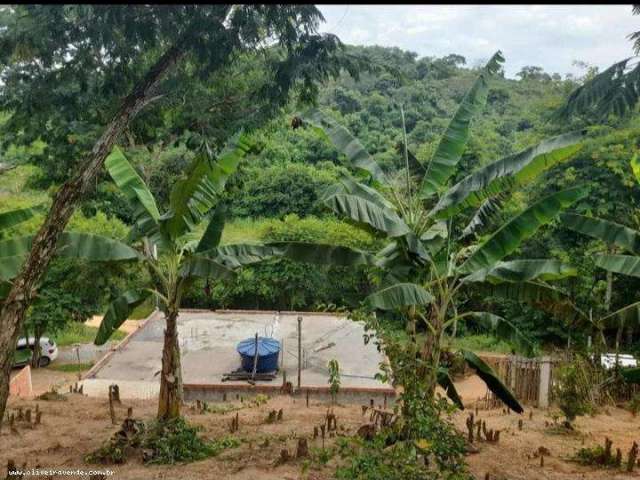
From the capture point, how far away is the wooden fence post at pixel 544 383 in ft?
33.4

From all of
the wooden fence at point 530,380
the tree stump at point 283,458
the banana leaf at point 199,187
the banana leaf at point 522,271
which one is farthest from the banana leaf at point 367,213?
the wooden fence at point 530,380

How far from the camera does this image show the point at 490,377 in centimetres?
664

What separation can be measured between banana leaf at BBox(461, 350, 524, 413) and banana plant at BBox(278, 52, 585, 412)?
0.01 meters

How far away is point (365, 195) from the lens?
22.2 ft

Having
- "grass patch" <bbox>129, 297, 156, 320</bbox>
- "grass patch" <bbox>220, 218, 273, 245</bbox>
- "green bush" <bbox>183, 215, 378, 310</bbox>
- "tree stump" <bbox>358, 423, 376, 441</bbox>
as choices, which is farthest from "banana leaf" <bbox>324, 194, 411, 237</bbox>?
"grass patch" <bbox>129, 297, 156, 320</bbox>

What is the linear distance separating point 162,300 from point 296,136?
26807 mm

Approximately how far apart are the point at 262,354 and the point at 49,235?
7379 millimetres

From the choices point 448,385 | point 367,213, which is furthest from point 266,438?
point 367,213

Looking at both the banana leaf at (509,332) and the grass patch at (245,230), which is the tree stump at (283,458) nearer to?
the banana leaf at (509,332)

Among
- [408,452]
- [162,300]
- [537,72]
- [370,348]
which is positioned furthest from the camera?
[537,72]

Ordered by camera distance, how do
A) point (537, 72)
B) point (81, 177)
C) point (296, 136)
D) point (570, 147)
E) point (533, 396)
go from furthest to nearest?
point (537, 72), point (296, 136), point (533, 396), point (570, 147), point (81, 177)

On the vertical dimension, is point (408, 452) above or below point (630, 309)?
below

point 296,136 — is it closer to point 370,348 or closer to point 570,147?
point 370,348

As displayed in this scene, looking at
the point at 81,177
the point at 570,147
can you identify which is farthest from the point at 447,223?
the point at 81,177
